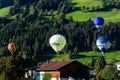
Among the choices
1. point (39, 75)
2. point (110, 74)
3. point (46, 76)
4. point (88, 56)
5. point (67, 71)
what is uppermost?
point (110, 74)

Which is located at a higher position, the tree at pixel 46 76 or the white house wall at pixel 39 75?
the tree at pixel 46 76

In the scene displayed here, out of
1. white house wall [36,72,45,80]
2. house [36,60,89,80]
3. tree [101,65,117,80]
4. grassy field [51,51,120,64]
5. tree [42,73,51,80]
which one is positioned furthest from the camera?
grassy field [51,51,120,64]

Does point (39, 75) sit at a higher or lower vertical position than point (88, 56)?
higher

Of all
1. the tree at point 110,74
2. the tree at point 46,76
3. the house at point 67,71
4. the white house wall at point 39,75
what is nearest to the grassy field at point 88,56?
the white house wall at point 39,75


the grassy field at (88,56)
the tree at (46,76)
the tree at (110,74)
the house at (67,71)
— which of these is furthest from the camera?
the grassy field at (88,56)

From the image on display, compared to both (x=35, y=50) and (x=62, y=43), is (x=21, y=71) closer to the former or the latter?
(x=62, y=43)

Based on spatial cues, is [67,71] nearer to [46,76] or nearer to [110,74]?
[46,76]

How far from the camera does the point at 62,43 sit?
8756 centimetres

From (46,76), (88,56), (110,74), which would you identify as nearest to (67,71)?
(46,76)

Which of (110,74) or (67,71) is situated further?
(67,71)

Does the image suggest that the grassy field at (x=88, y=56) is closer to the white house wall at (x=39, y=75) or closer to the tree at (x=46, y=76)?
the white house wall at (x=39, y=75)

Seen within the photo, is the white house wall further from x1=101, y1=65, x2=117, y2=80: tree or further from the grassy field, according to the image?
the grassy field

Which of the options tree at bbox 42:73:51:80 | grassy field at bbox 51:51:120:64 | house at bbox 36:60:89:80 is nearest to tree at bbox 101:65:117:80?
house at bbox 36:60:89:80

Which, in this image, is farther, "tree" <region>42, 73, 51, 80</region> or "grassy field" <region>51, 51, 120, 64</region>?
"grassy field" <region>51, 51, 120, 64</region>
